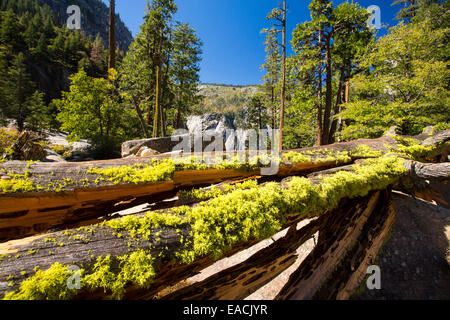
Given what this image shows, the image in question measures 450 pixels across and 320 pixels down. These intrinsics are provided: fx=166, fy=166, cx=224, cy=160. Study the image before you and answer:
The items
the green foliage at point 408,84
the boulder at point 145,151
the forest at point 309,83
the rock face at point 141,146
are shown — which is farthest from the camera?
the rock face at point 141,146

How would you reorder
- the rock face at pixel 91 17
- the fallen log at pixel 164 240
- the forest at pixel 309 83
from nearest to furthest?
the fallen log at pixel 164 240 → the forest at pixel 309 83 → the rock face at pixel 91 17

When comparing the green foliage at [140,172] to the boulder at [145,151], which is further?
the boulder at [145,151]

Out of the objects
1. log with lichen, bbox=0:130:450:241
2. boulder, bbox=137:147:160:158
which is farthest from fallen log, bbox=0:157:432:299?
boulder, bbox=137:147:160:158

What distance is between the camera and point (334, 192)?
2.37 m

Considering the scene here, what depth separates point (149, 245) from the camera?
4.22 ft

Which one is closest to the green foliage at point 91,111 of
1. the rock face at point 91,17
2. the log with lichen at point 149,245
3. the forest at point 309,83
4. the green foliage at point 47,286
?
the forest at point 309,83

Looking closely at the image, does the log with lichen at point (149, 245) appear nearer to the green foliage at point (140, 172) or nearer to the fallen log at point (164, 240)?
the fallen log at point (164, 240)

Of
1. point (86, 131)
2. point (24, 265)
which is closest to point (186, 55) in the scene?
point (86, 131)

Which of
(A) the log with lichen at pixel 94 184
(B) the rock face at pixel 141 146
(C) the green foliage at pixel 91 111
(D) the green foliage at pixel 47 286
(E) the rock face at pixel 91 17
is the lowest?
(D) the green foliage at pixel 47 286

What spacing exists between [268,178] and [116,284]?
2.06m

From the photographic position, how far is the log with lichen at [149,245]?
1003mm

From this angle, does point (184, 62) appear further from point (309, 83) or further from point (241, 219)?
point (241, 219)

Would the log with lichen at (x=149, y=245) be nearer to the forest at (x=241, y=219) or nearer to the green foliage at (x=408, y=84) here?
the forest at (x=241, y=219)

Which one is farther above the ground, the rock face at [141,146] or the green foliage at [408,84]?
the green foliage at [408,84]
